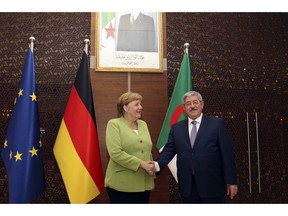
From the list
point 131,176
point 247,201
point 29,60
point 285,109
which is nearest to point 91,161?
point 131,176

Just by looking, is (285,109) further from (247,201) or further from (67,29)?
(67,29)

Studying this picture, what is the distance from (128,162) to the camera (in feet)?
7.70

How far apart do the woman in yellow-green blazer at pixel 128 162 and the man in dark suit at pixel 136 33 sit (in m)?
0.95

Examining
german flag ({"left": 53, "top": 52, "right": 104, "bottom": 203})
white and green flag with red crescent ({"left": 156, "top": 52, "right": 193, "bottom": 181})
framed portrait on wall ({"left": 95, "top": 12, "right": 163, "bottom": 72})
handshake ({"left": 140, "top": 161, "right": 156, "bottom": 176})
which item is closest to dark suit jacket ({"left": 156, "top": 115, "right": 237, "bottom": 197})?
handshake ({"left": 140, "top": 161, "right": 156, "bottom": 176})

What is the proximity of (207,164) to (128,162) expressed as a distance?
588mm

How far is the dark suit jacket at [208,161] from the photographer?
84.7 inches

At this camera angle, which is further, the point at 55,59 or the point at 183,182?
the point at 55,59

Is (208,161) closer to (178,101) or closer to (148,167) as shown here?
(148,167)

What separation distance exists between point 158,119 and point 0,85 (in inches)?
65.4

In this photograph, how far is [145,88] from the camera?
3309 mm

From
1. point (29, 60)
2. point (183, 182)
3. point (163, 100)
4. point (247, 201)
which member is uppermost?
point (29, 60)

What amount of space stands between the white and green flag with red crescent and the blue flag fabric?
1.14m

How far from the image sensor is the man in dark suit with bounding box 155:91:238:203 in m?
2.15

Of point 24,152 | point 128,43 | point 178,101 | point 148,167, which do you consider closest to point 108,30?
point 128,43
